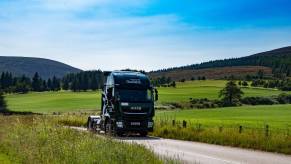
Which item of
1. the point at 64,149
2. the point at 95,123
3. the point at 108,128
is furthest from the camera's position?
the point at 95,123

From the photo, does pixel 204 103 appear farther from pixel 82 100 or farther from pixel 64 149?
pixel 64 149

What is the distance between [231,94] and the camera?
125m

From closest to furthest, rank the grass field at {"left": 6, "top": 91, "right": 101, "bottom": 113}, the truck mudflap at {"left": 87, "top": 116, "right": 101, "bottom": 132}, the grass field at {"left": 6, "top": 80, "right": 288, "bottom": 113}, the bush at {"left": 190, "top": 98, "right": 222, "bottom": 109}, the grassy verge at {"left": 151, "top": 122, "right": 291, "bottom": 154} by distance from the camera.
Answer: the grassy verge at {"left": 151, "top": 122, "right": 291, "bottom": 154}, the truck mudflap at {"left": 87, "top": 116, "right": 101, "bottom": 132}, the grass field at {"left": 6, "top": 91, "right": 101, "bottom": 113}, the grass field at {"left": 6, "top": 80, "right": 288, "bottom": 113}, the bush at {"left": 190, "top": 98, "right": 222, "bottom": 109}

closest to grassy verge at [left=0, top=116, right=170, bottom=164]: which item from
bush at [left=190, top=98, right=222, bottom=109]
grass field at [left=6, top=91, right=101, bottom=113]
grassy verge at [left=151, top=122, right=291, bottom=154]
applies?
grassy verge at [left=151, top=122, right=291, bottom=154]

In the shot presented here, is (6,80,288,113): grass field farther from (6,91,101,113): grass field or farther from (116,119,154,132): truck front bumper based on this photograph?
(116,119,154,132): truck front bumper

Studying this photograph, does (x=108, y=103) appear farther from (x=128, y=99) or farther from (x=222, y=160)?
(x=222, y=160)

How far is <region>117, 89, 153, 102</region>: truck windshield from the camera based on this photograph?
31.7 metres

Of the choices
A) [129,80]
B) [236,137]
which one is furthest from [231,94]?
[236,137]

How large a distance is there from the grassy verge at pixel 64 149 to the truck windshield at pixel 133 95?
9140mm

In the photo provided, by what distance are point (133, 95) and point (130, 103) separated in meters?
0.52

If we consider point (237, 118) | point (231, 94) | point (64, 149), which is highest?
point (231, 94)

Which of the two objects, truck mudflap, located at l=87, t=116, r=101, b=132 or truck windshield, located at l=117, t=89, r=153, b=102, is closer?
truck windshield, located at l=117, t=89, r=153, b=102

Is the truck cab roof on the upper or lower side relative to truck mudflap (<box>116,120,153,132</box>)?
upper

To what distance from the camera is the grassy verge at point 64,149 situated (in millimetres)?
14547
